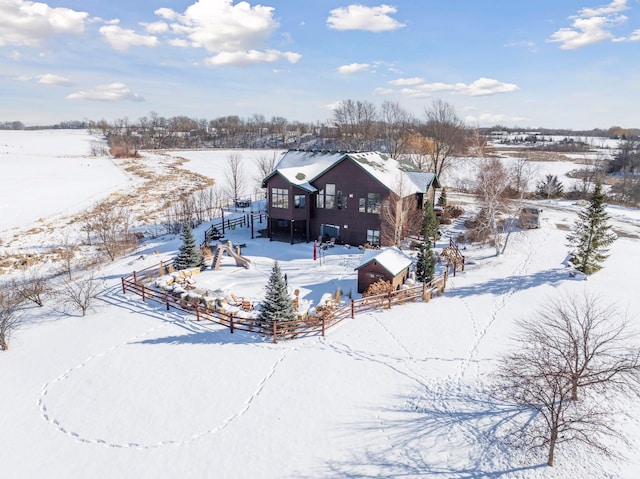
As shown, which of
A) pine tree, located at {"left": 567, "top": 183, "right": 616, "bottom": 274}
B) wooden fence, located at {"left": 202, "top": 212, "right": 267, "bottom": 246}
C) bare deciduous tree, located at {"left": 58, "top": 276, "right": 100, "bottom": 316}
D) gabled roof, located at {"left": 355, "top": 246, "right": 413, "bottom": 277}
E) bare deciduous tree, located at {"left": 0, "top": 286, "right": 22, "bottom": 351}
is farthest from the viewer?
wooden fence, located at {"left": 202, "top": 212, "right": 267, "bottom": 246}

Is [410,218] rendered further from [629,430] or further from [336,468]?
[336,468]

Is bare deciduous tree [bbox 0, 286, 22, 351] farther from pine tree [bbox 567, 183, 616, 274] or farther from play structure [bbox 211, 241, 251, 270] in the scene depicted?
pine tree [bbox 567, 183, 616, 274]

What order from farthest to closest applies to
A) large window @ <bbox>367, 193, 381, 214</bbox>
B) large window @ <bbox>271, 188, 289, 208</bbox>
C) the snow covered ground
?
large window @ <bbox>271, 188, 289, 208</bbox>, large window @ <bbox>367, 193, 381, 214</bbox>, the snow covered ground

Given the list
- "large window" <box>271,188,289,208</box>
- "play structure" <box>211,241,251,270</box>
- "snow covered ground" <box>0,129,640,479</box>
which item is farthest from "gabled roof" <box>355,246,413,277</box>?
"large window" <box>271,188,289,208</box>

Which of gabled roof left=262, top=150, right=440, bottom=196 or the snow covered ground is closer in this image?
the snow covered ground

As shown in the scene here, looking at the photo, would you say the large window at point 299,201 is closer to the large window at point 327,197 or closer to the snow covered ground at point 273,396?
the large window at point 327,197

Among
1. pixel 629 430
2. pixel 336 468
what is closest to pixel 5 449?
pixel 336 468

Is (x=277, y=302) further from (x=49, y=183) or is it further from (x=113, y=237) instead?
(x=49, y=183)

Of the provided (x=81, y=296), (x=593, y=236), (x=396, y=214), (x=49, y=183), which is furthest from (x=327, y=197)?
(x=49, y=183)
